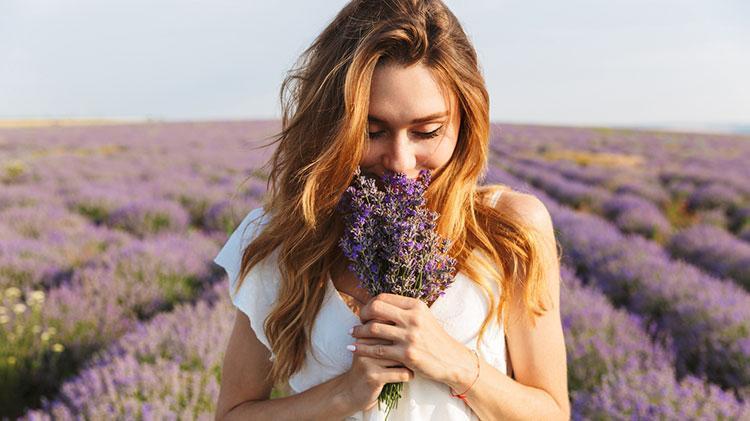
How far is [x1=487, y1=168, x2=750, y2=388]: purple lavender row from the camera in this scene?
3557 millimetres

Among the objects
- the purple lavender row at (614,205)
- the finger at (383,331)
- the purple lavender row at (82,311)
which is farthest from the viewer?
the purple lavender row at (614,205)

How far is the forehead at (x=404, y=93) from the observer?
1308 millimetres

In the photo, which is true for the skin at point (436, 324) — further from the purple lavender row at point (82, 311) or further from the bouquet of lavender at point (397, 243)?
the purple lavender row at point (82, 311)

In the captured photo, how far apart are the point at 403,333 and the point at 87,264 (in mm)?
4560

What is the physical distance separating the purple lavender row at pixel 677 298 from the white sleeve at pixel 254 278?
1.22 metres

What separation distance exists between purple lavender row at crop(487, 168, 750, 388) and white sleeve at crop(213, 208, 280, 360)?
4.02ft

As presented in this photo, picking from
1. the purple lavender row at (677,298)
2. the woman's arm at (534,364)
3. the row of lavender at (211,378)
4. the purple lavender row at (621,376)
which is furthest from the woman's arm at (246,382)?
the purple lavender row at (677,298)

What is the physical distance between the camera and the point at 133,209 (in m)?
7.36

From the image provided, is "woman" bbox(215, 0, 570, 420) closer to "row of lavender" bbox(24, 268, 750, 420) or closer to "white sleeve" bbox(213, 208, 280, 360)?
"white sleeve" bbox(213, 208, 280, 360)

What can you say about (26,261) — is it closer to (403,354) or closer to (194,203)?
(194,203)

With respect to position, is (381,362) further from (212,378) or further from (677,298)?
(677,298)

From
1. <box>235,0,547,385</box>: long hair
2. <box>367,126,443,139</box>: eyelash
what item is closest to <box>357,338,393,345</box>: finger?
<box>235,0,547,385</box>: long hair

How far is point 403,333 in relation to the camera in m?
1.16

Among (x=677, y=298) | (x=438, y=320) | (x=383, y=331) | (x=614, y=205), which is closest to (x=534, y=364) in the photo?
(x=438, y=320)
